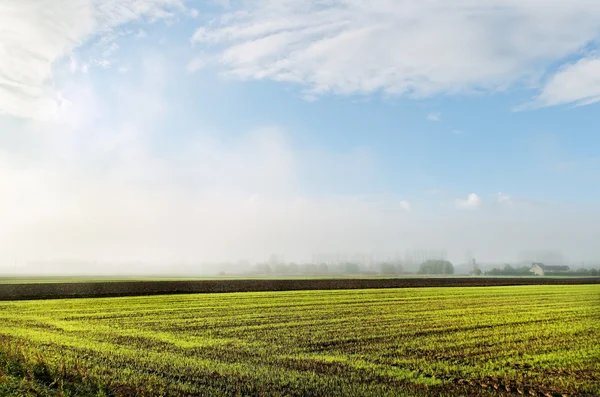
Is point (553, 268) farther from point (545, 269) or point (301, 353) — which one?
point (301, 353)

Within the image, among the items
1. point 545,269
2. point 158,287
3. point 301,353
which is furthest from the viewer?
point 545,269

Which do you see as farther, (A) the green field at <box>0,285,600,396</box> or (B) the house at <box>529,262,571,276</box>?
(B) the house at <box>529,262,571,276</box>

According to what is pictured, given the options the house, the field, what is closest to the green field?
the field

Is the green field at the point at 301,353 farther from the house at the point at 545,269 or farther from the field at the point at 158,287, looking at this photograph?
the house at the point at 545,269

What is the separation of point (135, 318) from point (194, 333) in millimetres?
8000

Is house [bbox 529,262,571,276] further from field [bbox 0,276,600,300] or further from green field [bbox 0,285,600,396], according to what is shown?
green field [bbox 0,285,600,396]

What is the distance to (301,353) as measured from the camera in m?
17.7

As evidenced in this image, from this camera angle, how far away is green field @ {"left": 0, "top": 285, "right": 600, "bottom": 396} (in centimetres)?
1359

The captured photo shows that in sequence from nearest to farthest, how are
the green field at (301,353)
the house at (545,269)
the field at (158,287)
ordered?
1. the green field at (301,353)
2. the field at (158,287)
3. the house at (545,269)

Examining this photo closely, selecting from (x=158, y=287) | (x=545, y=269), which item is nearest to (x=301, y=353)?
(x=158, y=287)

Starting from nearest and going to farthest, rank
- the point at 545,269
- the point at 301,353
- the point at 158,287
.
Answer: the point at 301,353 < the point at 158,287 < the point at 545,269

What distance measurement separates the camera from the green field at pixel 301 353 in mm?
13586

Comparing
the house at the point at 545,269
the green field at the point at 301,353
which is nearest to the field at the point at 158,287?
the green field at the point at 301,353

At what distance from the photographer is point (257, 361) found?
647 inches
